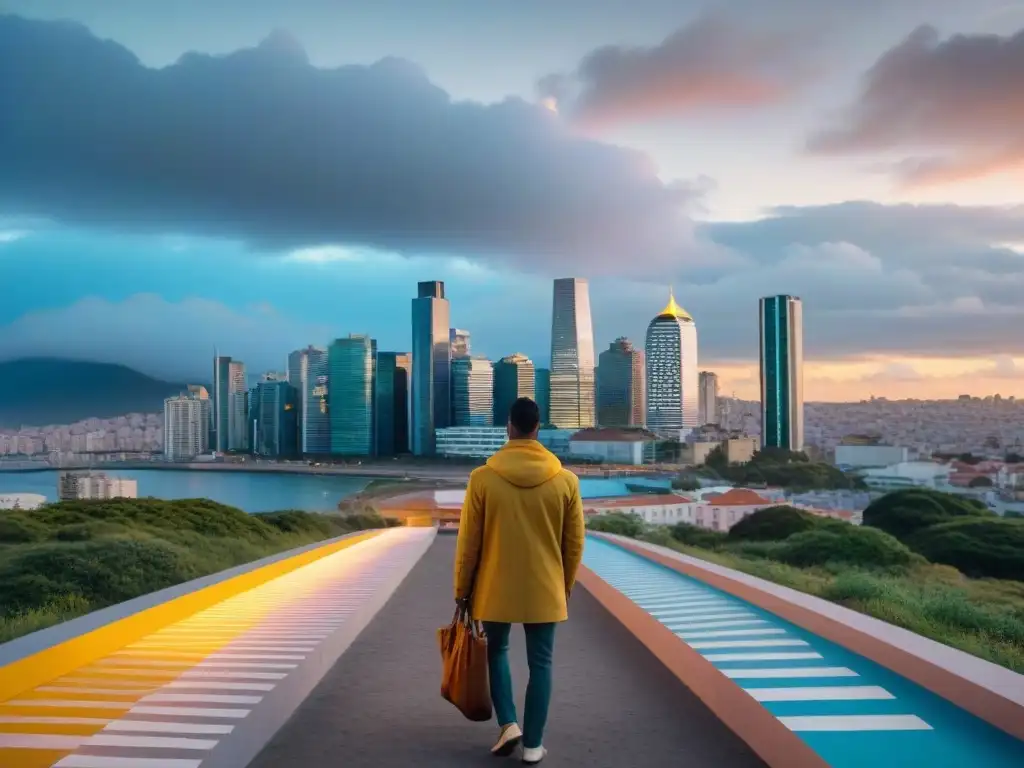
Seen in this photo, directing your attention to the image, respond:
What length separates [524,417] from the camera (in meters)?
4.95

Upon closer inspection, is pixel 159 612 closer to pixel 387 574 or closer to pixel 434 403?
pixel 387 574

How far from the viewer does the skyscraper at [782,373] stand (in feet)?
465

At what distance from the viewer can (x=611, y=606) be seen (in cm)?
1070

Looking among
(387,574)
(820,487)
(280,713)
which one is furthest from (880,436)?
(280,713)

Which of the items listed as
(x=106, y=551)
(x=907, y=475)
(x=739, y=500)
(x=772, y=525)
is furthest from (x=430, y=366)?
(x=106, y=551)

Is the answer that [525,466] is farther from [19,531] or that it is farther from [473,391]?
[473,391]

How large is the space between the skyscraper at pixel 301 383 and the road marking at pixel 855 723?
155 m

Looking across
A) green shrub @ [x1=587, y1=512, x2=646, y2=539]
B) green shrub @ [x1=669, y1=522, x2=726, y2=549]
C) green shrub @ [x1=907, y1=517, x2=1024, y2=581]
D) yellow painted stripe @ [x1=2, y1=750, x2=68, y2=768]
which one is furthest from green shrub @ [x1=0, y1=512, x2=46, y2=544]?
green shrub @ [x1=907, y1=517, x2=1024, y2=581]

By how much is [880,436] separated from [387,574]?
107 m

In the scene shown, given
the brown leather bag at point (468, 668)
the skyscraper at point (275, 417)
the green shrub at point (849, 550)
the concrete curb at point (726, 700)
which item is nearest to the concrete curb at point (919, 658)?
the concrete curb at point (726, 700)

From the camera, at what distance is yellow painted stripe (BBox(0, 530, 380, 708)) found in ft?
18.1

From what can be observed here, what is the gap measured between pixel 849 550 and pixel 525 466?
25.5 meters

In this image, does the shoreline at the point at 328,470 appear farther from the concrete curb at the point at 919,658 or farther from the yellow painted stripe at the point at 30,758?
the yellow painted stripe at the point at 30,758

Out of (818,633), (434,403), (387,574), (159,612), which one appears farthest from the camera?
(434,403)
